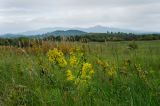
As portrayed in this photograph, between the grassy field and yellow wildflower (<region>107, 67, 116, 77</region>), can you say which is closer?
the grassy field

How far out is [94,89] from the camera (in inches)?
215

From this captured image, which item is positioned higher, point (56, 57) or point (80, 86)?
point (56, 57)

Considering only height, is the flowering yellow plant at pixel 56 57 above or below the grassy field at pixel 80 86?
above

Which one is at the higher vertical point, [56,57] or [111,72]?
[56,57]

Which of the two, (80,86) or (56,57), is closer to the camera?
(80,86)

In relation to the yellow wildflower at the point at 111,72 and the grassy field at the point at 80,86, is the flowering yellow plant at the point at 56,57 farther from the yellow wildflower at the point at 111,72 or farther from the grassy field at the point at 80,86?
the yellow wildflower at the point at 111,72

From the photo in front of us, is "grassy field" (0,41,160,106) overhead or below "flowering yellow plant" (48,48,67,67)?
below

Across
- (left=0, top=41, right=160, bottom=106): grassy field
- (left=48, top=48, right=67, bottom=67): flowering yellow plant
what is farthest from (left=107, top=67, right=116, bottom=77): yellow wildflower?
(left=48, top=48, right=67, bottom=67): flowering yellow plant

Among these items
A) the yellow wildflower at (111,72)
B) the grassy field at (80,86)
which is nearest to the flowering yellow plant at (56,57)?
the grassy field at (80,86)

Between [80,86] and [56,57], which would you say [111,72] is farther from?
[80,86]

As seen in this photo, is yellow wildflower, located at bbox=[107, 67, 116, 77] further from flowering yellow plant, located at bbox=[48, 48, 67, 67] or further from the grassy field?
flowering yellow plant, located at bbox=[48, 48, 67, 67]

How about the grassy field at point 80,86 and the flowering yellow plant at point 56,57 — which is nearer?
the grassy field at point 80,86

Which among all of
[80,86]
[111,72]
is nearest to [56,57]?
[111,72]

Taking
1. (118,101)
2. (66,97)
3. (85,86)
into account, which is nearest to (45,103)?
(66,97)
